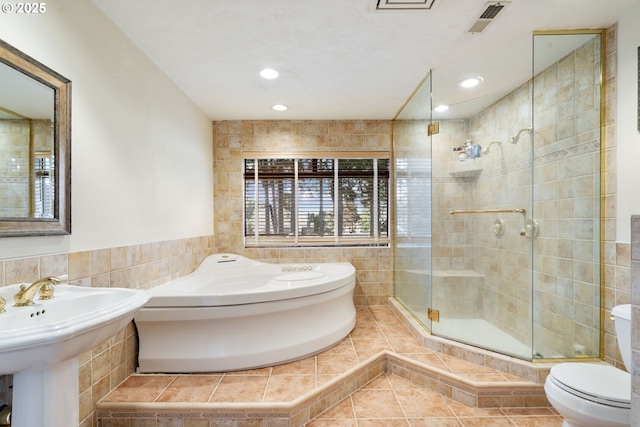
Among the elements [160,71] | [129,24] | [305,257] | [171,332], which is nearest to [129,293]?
[171,332]

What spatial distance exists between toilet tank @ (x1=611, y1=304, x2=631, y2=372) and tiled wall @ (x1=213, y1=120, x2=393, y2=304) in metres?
2.13

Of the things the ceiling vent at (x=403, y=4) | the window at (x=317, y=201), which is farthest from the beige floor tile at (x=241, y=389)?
the ceiling vent at (x=403, y=4)

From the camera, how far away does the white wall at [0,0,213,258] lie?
1.36 metres

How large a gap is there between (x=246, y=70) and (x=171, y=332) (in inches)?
80.3

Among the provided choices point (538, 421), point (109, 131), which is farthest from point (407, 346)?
point (109, 131)

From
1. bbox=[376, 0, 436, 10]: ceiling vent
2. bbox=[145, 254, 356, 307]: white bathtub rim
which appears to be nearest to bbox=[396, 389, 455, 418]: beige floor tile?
bbox=[145, 254, 356, 307]: white bathtub rim

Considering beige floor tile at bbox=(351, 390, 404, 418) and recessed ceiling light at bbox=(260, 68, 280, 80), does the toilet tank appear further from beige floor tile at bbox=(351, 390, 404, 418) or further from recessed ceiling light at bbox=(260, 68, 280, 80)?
recessed ceiling light at bbox=(260, 68, 280, 80)

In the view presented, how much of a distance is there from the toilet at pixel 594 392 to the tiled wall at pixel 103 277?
244 cm

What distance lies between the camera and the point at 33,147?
1.29m

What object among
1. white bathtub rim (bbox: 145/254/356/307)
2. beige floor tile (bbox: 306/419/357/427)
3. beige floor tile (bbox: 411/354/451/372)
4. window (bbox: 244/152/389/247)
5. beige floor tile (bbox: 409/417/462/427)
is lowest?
beige floor tile (bbox: 306/419/357/427)

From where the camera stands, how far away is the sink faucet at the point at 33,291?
3.68 ft

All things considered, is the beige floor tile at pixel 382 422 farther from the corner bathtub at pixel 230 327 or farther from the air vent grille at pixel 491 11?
the air vent grille at pixel 491 11

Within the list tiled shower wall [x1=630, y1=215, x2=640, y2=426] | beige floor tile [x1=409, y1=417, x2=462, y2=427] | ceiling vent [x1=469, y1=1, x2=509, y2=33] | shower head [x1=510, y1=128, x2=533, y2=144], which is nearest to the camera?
tiled shower wall [x1=630, y1=215, x2=640, y2=426]

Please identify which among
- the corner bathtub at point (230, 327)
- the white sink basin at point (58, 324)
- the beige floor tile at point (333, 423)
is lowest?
the beige floor tile at point (333, 423)
